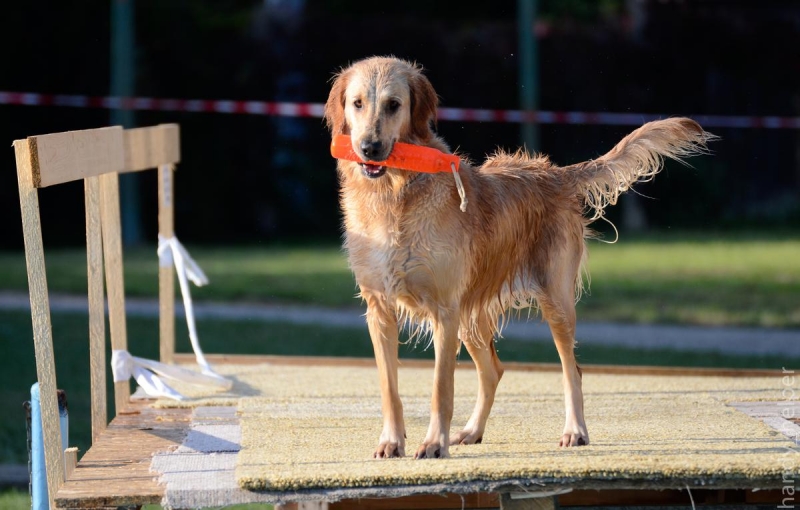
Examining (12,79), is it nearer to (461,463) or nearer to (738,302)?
(738,302)

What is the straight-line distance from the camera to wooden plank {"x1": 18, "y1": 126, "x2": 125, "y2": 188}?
4.50 meters

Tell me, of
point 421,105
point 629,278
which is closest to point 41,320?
point 421,105

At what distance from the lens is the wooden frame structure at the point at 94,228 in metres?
4.36

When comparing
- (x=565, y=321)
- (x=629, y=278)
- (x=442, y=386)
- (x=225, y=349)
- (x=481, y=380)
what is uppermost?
(x=565, y=321)

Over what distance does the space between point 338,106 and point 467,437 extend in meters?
1.59

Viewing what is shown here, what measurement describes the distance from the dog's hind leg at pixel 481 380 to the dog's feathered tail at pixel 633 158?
0.88 meters

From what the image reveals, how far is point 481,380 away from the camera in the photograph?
5.27m

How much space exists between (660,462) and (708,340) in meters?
7.42

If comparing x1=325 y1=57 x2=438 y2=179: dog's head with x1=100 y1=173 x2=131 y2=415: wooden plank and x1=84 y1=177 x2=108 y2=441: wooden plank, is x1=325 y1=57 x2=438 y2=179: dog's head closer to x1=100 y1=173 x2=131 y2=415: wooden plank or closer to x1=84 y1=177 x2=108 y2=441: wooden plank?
x1=84 y1=177 x2=108 y2=441: wooden plank

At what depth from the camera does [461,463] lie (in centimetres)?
432

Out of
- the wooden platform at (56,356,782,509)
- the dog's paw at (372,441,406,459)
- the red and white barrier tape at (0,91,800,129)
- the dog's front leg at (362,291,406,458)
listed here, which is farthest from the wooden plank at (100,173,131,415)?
the red and white barrier tape at (0,91,800,129)

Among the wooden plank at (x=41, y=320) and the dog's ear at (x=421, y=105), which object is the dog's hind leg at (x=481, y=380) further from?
the wooden plank at (x=41, y=320)

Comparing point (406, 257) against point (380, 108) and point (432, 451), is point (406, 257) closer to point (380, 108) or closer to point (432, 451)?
point (380, 108)

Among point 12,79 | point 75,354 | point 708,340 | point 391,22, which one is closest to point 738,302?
point 708,340
